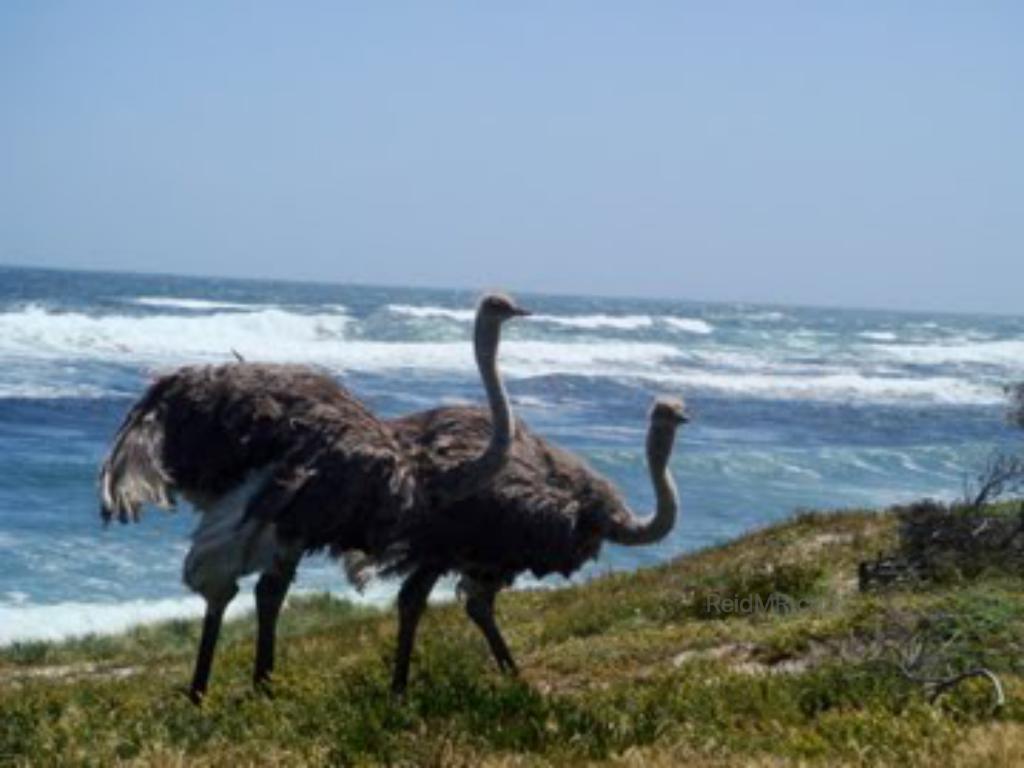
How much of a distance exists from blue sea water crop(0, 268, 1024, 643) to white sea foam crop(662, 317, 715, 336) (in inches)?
17.3

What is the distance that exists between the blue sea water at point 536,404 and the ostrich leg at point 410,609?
1940 millimetres

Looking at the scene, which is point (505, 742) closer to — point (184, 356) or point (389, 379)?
point (389, 379)

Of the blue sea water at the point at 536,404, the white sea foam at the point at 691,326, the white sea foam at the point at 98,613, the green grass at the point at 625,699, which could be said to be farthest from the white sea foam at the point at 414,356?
the green grass at the point at 625,699

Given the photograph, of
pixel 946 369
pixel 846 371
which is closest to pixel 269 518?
pixel 846 371

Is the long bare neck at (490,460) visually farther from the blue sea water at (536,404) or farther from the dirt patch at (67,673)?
the dirt patch at (67,673)

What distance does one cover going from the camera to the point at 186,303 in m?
97.2

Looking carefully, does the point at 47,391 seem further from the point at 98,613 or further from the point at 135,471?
the point at 135,471

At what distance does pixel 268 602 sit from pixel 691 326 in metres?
96.5

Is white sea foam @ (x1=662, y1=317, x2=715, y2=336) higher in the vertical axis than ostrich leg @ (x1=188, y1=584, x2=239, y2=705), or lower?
lower

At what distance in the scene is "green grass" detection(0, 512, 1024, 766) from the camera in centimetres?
615

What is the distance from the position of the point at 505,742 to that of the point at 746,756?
97cm

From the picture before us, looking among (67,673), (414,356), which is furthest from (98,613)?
(414,356)

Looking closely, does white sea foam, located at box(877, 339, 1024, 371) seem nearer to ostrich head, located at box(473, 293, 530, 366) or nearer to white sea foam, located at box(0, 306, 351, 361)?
white sea foam, located at box(0, 306, 351, 361)

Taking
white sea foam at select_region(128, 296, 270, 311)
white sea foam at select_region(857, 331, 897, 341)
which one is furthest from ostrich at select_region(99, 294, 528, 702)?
white sea foam at select_region(857, 331, 897, 341)
